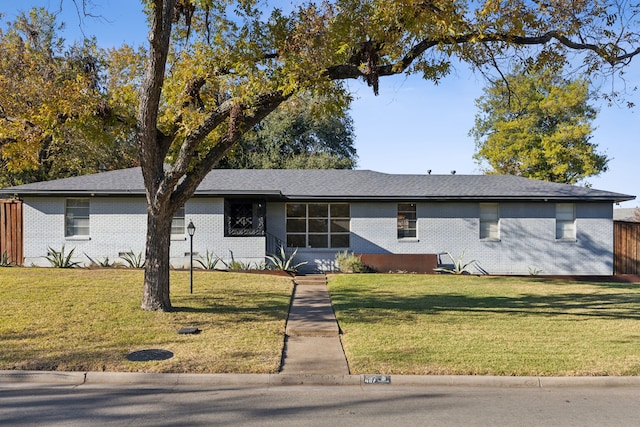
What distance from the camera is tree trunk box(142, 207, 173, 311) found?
386 inches

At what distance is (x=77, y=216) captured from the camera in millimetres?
18359

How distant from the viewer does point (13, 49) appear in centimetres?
2109

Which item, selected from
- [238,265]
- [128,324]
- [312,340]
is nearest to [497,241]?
[238,265]

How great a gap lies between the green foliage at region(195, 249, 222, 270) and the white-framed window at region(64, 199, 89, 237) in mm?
4509

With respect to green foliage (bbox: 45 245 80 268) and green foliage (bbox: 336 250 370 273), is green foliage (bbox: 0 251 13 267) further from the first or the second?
green foliage (bbox: 336 250 370 273)

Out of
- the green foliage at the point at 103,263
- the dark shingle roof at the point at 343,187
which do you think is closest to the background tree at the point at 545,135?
the dark shingle roof at the point at 343,187

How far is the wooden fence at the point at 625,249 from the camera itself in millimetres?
19734

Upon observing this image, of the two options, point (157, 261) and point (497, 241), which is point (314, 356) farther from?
point (497, 241)

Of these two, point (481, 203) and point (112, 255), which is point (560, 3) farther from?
point (112, 255)

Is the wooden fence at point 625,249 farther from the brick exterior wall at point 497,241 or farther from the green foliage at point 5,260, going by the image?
the green foliage at point 5,260

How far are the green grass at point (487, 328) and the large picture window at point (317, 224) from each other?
4.12 meters

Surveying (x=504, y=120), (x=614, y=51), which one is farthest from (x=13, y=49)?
(x=504, y=120)

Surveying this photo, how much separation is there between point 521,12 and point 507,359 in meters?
6.74

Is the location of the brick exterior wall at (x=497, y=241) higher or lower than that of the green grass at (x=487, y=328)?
higher
